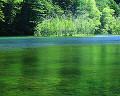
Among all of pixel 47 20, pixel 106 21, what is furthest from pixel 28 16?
pixel 106 21

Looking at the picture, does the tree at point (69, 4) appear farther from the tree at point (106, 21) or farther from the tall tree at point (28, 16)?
the tall tree at point (28, 16)

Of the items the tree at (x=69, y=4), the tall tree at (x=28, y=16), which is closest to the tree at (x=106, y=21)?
the tree at (x=69, y=4)

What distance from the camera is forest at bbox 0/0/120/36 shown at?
61250mm

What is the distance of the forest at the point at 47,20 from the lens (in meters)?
61.2

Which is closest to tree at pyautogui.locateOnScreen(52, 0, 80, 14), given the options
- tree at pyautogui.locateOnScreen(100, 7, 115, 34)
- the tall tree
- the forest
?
the forest

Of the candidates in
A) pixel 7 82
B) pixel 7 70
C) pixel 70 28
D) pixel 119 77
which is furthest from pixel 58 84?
pixel 70 28

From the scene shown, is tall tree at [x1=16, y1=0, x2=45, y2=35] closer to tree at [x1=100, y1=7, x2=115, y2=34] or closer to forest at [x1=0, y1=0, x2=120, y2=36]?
forest at [x1=0, y1=0, x2=120, y2=36]

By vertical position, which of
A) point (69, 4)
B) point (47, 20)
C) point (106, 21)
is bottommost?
point (106, 21)

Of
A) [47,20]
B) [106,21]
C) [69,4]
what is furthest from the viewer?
[69,4]

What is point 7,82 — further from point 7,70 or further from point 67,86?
point 7,70

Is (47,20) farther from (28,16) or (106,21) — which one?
(106,21)

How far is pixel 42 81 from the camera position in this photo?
360 inches

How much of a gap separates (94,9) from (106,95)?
73.9m

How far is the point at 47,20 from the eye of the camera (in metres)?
62.7
